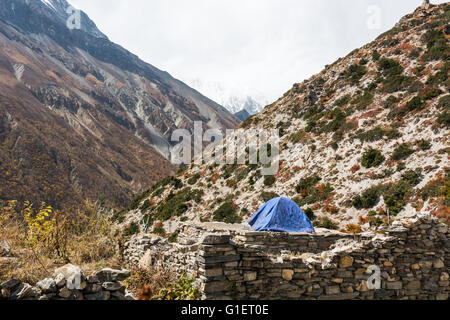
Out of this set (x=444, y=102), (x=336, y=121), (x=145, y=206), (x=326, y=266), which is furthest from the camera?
(x=145, y=206)

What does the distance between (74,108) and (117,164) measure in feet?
85.3

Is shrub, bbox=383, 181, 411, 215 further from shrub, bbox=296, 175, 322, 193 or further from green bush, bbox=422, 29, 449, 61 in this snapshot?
green bush, bbox=422, 29, 449, 61

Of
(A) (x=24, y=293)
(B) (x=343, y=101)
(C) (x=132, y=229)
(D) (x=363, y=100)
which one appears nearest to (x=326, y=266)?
(A) (x=24, y=293)

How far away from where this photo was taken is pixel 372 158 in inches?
756

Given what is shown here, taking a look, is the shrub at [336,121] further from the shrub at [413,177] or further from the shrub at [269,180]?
the shrub at [413,177]

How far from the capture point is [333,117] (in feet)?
88.4

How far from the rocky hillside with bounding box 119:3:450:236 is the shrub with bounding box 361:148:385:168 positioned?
63mm

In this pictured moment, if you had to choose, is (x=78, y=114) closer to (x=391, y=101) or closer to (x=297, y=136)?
(x=297, y=136)

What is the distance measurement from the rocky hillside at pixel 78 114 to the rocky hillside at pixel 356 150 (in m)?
9.93

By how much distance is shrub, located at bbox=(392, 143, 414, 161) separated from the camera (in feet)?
57.6

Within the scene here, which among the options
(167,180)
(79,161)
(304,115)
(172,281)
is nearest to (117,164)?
(79,161)

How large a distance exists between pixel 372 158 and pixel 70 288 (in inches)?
764

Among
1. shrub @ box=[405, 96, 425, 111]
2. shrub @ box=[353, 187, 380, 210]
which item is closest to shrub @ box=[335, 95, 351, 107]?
shrub @ box=[405, 96, 425, 111]
